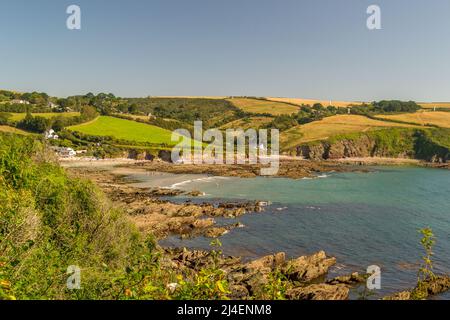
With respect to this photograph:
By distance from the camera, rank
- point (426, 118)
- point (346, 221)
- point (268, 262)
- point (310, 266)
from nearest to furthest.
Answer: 1. point (310, 266)
2. point (268, 262)
3. point (346, 221)
4. point (426, 118)

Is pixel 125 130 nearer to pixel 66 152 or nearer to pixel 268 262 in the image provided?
pixel 66 152

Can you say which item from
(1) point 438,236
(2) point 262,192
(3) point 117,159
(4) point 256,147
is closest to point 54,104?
(3) point 117,159

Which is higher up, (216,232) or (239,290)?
(239,290)

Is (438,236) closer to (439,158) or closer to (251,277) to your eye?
(251,277)

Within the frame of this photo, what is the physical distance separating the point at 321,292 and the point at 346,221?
28.1 meters

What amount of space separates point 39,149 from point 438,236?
145 ft

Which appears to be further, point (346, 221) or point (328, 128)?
point (328, 128)

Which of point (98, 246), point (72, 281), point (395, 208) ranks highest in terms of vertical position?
point (72, 281)

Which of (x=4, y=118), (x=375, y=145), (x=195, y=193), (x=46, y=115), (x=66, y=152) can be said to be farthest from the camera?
(x=375, y=145)

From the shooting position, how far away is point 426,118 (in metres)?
182

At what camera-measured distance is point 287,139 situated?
575 ft
